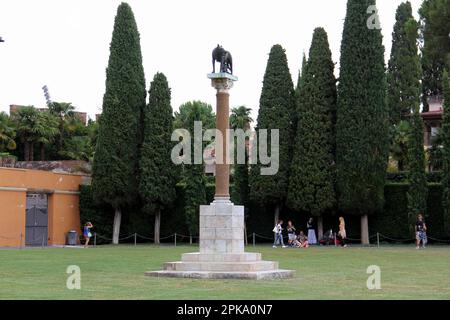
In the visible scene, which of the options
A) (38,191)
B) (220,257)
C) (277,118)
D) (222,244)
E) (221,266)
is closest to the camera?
(221,266)

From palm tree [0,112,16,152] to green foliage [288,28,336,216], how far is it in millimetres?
23349

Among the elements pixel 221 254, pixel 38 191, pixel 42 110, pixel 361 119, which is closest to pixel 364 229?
pixel 361 119

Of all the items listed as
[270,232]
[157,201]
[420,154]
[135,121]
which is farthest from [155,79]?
[420,154]

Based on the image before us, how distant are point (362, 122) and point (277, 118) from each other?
506 centimetres

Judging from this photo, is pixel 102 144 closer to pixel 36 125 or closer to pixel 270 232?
pixel 270 232

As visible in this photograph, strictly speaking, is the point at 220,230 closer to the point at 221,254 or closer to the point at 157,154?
the point at 221,254

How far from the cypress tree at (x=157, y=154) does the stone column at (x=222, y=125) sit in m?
23.2

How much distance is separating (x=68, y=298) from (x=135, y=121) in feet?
107

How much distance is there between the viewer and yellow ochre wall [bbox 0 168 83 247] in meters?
40.9

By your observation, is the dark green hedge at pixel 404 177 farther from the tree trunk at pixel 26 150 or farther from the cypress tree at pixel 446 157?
the tree trunk at pixel 26 150

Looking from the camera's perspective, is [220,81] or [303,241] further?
[303,241]

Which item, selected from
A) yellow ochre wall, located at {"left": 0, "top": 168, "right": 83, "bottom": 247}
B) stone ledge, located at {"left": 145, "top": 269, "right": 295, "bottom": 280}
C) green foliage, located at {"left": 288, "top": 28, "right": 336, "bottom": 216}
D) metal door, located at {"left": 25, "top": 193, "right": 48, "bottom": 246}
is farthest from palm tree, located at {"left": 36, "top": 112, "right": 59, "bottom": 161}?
stone ledge, located at {"left": 145, "top": 269, "right": 295, "bottom": 280}

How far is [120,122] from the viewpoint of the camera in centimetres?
4600

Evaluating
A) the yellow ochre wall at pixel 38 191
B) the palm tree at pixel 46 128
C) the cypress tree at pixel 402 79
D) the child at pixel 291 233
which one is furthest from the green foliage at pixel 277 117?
the palm tree at pixel 46 128
